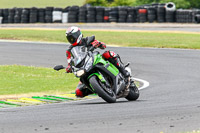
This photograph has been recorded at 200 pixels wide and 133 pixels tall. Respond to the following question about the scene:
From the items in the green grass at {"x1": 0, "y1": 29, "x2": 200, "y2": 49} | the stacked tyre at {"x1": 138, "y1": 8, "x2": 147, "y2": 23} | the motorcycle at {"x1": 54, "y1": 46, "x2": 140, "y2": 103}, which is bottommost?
the green grass at {"x1": 0, "y1": 29, "x2": 200, "y2": 49}

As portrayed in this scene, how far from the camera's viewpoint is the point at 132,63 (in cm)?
1997

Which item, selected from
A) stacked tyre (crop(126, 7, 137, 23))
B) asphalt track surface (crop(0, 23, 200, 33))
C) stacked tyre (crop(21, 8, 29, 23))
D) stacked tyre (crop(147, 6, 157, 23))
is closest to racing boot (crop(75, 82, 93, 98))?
asphalt track surface (crop(0, 23, 200, 33))

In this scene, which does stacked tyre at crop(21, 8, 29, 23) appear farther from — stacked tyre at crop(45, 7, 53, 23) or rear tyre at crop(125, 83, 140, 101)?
rear tyre at crop(125, 83, 140, 101)

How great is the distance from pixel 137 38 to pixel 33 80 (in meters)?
15.8

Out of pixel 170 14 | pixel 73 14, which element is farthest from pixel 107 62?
pixel 73 14

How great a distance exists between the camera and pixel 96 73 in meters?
9.79

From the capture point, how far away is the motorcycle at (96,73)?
9.62 metres

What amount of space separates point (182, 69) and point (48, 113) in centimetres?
989

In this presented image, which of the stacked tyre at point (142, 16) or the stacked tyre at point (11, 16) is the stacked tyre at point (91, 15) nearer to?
the stacked tyre at point (142, 16)

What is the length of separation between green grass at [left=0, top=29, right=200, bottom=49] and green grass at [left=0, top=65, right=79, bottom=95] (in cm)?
980

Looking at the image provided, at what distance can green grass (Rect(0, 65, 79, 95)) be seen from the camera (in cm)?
1345

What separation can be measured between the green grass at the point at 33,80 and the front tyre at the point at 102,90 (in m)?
3.53

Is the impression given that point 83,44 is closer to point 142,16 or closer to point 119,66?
point 119,66

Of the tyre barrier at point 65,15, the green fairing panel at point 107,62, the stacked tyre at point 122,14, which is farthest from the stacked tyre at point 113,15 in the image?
the green fairing panel at point 107,62
